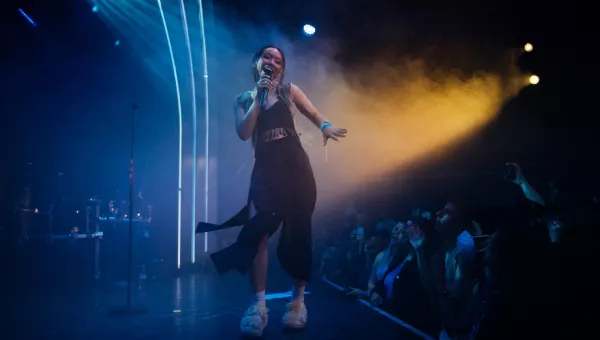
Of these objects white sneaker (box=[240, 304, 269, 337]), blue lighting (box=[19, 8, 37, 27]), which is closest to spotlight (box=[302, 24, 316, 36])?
blue lighting (box=[19, 8, 37, 27])

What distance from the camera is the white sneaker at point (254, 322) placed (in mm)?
2594

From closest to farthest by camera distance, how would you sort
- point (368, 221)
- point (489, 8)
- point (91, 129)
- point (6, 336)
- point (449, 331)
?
point (449, 331) < point (6, 336) < point (489, 8) < point (368, 221) < point (91, 129)

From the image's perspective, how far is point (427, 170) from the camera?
6.86 m

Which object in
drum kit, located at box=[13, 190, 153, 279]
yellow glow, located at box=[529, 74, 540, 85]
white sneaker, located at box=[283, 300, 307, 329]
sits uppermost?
yellow glow, located at box=[529, 74, 540, 85]

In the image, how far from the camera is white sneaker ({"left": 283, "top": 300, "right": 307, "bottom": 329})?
110 inches

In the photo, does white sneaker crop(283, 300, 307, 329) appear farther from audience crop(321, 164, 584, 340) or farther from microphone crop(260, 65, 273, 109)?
microphone crop(260, 65, 273, 109)

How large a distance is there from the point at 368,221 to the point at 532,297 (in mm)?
4428

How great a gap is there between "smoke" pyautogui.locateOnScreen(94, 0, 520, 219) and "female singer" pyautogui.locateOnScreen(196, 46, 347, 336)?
12.5ft

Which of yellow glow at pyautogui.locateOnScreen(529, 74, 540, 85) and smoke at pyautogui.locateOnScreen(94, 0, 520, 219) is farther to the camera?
smoke at pyautogui.locateOnScreen(94, 0, 520, 219)

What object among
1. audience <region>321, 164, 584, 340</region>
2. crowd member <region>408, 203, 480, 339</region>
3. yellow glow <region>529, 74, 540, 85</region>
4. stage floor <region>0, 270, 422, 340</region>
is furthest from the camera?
yellow glow <region>529, 74, 540, 85</region>

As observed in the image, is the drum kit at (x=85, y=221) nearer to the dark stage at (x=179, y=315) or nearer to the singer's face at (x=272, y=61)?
the dark stage at (x=179, y=315)

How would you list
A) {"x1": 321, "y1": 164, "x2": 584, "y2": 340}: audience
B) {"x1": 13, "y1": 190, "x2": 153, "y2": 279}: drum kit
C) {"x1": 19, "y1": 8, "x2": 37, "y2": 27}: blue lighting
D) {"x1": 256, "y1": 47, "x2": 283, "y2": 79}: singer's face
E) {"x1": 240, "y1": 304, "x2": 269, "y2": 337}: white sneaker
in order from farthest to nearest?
{"x1": 13, "y1": 190, "x2": 153, "y2": 279}: drum kit < {"x1": 19, "y1": 8, "x2": 37, "y2": 27}: blue lighting < {"x1": 256, "y1": 47, "x2": 283, "y2": 79}: singer's face < {"x1": 240, "y1": 304, "x2": 269, "y2": 337}: white sneaker < {"x1": 321, "y1": 164, "x2": 584, "y2": 340}: audience

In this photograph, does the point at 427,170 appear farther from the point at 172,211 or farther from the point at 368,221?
the point at 172,211

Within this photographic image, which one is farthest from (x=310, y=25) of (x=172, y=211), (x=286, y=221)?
(x=286, y=221)
